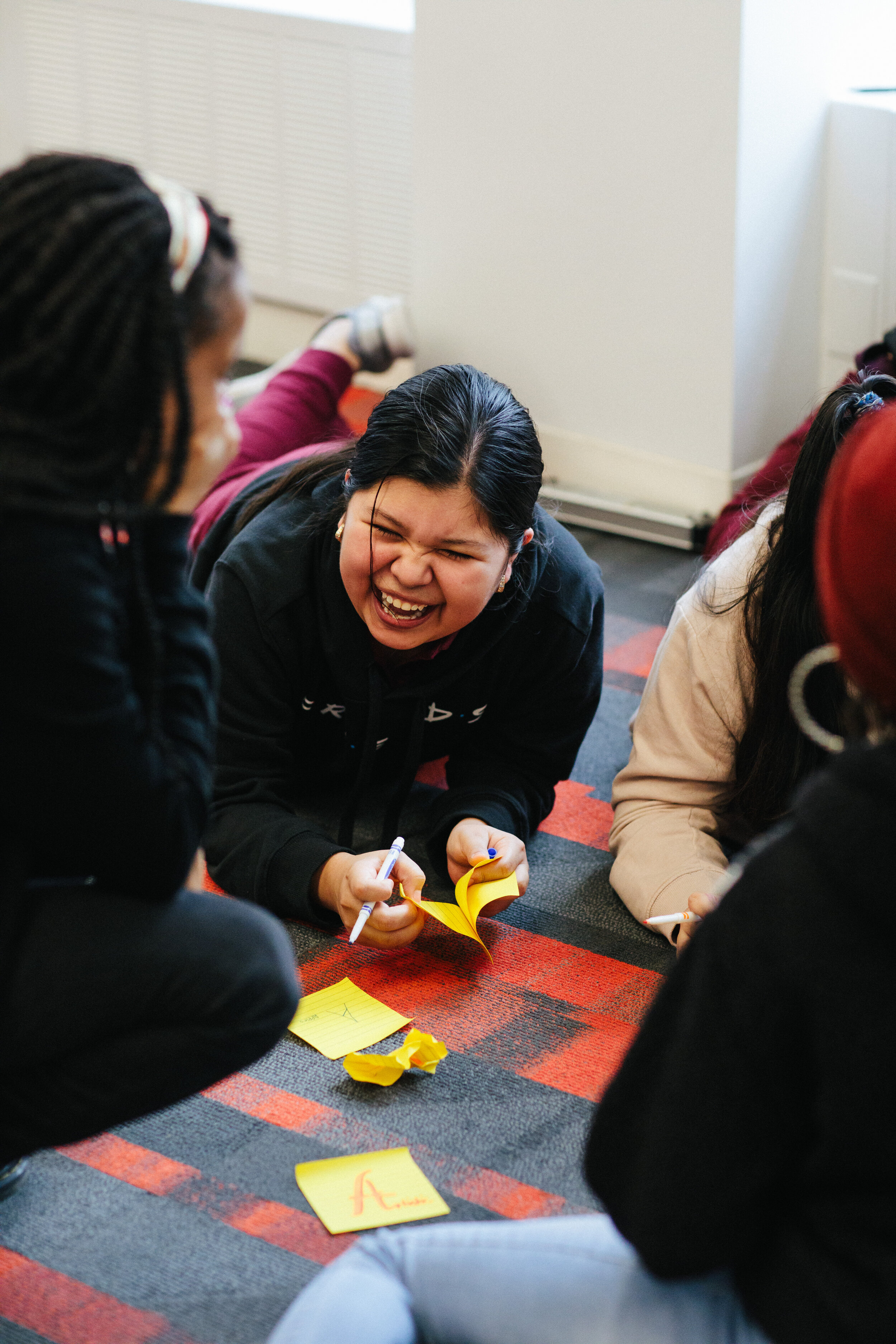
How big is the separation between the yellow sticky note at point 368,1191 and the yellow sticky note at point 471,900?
0.32 metres

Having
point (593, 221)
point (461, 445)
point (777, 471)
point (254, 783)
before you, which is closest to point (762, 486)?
point (777, 471)

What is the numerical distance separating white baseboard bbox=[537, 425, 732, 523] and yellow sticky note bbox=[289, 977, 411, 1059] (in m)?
1.58

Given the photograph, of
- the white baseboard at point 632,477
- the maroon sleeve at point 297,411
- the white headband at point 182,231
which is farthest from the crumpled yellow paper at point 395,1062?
the white baseboard at point 632,477

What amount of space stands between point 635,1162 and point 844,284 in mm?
2395

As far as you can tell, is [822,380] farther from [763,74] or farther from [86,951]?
[86,951]

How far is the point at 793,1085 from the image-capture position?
0.80 metres

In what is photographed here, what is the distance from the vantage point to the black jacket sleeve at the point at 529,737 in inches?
69.1

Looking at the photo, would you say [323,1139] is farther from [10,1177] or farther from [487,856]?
[487,856]

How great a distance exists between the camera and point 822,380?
299 cm

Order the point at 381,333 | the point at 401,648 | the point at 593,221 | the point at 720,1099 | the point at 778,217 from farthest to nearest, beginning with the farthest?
the point at 381,333 < the point at 593,221 < the point at 778,217 < the point at 401,648 < the point at 720,1099

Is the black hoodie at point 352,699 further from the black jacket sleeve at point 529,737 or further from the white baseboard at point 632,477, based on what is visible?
the white baseboard at point 632,477

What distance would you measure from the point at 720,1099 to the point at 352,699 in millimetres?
984

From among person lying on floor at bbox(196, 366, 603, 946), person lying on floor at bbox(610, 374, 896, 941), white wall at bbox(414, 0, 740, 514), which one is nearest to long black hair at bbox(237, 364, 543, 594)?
person lying on floor at bbox(196, 366, 603, 946)

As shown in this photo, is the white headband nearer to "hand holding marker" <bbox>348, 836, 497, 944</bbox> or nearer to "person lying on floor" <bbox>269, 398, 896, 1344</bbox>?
"person lying on floor" <bbox>269, 398, 896, 1344</bbox>
